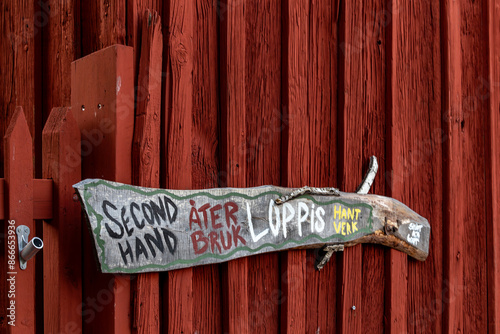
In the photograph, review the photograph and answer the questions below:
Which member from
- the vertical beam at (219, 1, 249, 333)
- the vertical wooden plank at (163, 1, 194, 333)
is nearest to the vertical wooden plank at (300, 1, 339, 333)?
the vertical beam at (219, 1, 249, 333)

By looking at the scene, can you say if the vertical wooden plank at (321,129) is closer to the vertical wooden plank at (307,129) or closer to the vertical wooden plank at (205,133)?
the vertical wooden plank at (307,129)

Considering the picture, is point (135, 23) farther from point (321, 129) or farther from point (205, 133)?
point (321, 129)

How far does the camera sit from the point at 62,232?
1862mm

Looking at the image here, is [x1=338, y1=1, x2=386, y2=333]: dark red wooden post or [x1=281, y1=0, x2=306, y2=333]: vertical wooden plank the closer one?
[x1=281, y1=0, x2=306, y2=333]: vertical wooden plank

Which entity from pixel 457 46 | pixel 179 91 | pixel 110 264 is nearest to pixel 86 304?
pixel 110 264

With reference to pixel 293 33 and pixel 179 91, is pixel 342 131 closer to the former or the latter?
pixel 293 33

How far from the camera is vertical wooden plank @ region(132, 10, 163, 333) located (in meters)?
1.95

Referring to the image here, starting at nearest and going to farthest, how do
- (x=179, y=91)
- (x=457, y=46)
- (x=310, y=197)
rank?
(x=179, y=91), (x=310, y=197), (x=457, y=46)

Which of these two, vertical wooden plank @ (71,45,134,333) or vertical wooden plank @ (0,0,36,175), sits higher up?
vertical wooden plank @ (0,0,36,175)

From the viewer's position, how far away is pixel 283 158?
96.4 inches

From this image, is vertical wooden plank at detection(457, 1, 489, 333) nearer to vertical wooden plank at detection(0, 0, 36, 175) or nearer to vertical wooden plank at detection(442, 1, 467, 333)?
vertical wooden plank at detection(442, 1, 467, 333)

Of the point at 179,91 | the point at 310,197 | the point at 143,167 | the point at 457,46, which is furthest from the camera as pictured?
the point at 457,46

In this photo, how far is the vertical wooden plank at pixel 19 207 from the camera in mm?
1747

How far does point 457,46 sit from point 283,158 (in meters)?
1.68
